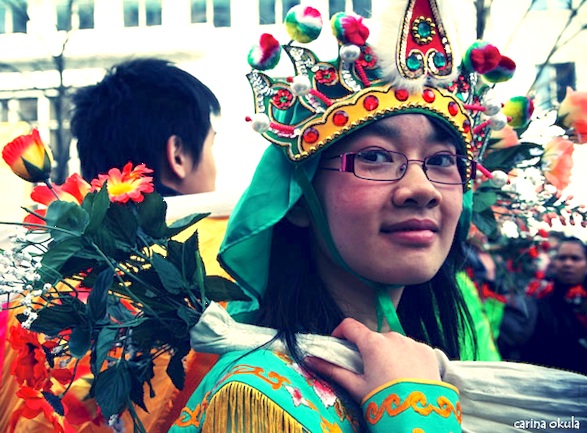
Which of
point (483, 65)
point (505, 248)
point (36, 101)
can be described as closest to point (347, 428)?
point (483, 65)

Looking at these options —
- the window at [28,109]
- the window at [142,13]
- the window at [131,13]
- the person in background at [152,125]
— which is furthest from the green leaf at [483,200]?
the window at [131,13]

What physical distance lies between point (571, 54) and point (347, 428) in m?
6.11

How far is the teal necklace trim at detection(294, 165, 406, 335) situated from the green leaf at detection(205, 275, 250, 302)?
0.23 m

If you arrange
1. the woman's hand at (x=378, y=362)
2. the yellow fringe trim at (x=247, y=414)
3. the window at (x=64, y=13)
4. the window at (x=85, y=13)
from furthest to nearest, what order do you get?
the window at (x=85, y=13) → the window at (x=64, y=13) → the woman's hand at (x=378, y=362) → the yellow fringe trim at (x=247, y=414)

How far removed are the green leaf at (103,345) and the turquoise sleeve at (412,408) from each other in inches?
21.3

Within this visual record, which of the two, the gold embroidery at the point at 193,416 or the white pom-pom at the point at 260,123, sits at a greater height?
the white pom-pom at the point at 260,123

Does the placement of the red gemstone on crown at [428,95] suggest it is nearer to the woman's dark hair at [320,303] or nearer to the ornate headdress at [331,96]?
the ornate headdress at [331,96]

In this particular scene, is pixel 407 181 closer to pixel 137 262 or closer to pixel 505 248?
pixel 137 262

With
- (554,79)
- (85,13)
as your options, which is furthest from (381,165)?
(85,13)

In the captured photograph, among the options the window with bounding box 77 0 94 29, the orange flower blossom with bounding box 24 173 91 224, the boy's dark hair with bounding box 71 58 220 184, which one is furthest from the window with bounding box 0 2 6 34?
the orange flower blossom with bounding box 24 173 91 224

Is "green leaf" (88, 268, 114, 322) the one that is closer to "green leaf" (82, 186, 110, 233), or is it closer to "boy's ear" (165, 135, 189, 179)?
"green leaf" (82, 186, 110, 233)

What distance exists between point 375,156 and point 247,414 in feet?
2.01

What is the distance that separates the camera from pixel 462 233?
2367 mm

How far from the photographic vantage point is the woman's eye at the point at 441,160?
2.07m
